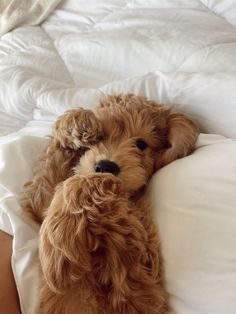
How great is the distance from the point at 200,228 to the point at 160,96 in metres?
0.48

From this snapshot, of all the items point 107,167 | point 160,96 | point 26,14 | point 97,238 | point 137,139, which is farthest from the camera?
point 26,14

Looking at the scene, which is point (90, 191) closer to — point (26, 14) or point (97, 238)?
point (97, 238)

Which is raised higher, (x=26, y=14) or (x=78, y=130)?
(x=78, y=130)

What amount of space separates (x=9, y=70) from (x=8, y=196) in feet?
2.39

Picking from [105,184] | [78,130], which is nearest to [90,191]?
[105,184]

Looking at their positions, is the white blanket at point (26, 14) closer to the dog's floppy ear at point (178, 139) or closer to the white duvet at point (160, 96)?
the white duvet at point (160, 96)

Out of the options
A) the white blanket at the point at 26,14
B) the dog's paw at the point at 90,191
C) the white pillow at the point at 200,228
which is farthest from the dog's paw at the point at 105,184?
the white blanket at the point at 26,14

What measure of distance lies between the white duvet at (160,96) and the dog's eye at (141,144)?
84mm

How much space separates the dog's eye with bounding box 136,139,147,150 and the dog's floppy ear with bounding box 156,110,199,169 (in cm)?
4

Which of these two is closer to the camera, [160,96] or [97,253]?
[97,253]

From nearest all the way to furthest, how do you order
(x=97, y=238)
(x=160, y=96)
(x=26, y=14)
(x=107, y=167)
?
(x=97, y=238), (x=107, y=167), (x=160, y=96), (x=26, y=14)

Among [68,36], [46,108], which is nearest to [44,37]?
[68,36]

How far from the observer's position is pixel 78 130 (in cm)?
99

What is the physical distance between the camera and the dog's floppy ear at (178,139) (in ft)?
3.36
